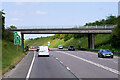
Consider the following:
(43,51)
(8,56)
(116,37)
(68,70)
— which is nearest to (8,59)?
(8,56)

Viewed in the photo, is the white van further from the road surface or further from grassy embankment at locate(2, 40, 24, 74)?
the road surface

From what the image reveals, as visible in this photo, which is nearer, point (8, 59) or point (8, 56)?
point (8, 59)

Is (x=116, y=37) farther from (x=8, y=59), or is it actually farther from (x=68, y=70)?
(x=68, y=70)

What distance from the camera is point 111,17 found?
12031 cm

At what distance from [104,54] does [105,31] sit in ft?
121

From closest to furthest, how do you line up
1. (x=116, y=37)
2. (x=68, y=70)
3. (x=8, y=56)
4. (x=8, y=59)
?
(x=68, y=70) < (x=8, y=59) < (x=8, y=56) < (x=116, y=37)

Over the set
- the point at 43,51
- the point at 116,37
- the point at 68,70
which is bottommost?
the point at 68,70

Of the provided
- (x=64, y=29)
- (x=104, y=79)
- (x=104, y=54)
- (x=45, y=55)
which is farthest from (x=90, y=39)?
(x=104, y=79)

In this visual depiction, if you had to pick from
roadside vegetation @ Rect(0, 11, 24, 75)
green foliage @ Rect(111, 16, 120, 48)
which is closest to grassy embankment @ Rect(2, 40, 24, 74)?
roadside vegetation @ Rect(0, 11, 24, 75)

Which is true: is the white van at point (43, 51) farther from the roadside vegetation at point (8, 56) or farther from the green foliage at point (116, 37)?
the green foliage at point (116, 37)

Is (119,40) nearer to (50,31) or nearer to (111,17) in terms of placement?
(50,31)

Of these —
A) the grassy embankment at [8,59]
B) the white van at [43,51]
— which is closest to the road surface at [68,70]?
the grassy embankment at [8,59]

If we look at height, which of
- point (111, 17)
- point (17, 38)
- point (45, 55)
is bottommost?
point (45, 55)

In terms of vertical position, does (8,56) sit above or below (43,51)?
below
